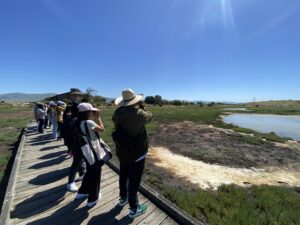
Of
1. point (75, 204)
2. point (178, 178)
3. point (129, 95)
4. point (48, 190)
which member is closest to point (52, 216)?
point (75, 204)

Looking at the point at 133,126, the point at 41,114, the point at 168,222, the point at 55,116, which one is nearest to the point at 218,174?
the point at 168,222

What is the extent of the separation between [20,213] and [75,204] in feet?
2.93

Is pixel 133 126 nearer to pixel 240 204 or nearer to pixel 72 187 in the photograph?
pixel 72 187

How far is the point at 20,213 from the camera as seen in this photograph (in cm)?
338

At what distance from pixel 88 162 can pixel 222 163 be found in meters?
6.27

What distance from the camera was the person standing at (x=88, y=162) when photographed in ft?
10.6

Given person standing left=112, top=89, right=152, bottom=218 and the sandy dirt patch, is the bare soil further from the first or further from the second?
person standing left=112, top=89, right=152, bottom=218

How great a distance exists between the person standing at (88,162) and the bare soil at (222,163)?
9.06 feet

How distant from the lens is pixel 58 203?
367 centimetres

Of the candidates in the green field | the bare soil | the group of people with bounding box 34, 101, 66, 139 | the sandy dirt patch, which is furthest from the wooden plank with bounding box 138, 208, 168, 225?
the group of people with bounding box 34, 101, 66, 139

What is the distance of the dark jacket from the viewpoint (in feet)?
9.57

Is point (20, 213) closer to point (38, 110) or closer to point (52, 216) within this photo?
point (52, 216)

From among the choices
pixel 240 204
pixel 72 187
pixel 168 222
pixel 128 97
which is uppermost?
pixel 128 97

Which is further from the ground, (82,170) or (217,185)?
(82,170)
